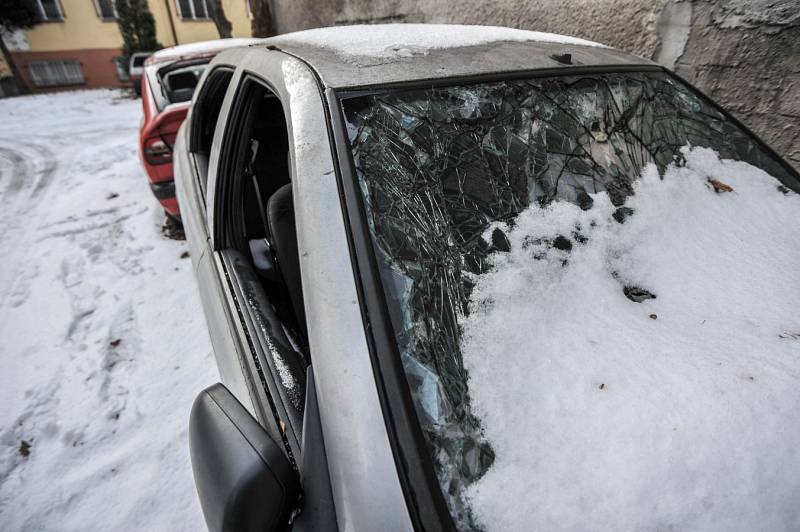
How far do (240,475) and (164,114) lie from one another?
294 centimetres

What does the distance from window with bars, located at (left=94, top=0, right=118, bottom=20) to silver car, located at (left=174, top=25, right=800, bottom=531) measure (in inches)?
698

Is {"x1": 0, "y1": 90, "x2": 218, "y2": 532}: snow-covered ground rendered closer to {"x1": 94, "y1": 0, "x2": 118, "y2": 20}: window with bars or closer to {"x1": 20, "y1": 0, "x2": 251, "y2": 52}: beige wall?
{"x1": 20, "y1": 0, "x2": 251, "y2": 52}: beige wall

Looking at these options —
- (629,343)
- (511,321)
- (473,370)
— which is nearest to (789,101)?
(629,343)

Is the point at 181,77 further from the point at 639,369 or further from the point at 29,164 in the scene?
the point at 639,369

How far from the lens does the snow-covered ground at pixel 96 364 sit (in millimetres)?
1634

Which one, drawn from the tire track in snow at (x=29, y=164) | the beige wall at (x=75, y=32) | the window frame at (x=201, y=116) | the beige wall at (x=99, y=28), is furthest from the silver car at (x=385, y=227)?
the beige wall at (x=75, y=32)

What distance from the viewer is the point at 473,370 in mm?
791

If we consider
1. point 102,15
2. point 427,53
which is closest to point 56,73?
point 102,15

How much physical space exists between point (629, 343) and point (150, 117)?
3.44 meters

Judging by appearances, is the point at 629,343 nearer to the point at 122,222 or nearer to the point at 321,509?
the point at 321,509

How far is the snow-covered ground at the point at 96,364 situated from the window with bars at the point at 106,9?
14.2 metres

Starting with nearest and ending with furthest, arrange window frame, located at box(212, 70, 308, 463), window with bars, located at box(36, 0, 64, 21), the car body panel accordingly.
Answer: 1. the car body panel
2. window frame, located at box(212, 70, 308, 463)
3. window with bars, located at box(36, 0, 64, 21)

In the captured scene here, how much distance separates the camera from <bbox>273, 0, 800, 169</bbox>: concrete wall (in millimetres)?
2107

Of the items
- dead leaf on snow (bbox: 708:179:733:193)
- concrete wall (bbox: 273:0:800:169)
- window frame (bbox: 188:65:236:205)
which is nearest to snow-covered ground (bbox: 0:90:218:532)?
window frame (bbox: 188:65:236:205)
